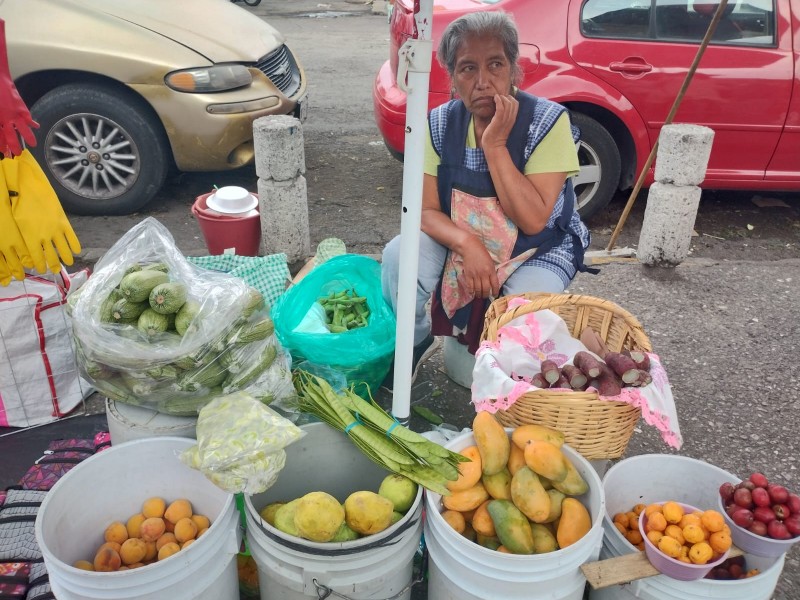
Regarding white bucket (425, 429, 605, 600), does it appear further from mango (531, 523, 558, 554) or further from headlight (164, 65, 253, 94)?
headlight (164, 65, 253, 94)

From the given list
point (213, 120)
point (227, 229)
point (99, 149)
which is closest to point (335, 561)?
point (227, 229)

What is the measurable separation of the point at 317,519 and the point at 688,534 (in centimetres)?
108

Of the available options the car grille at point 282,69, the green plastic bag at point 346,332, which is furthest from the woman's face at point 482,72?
the car grille at point 282,69

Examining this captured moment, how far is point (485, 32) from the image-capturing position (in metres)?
2.61

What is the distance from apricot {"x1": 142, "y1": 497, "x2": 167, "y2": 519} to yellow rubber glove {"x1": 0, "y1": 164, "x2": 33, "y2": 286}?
1133 mm

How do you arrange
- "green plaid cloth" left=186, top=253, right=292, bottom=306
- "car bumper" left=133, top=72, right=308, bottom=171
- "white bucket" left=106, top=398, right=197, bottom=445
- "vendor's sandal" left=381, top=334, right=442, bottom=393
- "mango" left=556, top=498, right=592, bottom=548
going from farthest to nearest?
"car bumper" left=133, top=72, right=308, bottom=171 → "green plaid cloth" left=186, top=253, right=292, bottom=306 → "vendor's sandal" left=381, top=334, right=442, bottom=393 → "white bucket" left=106, top=398, right=197, bottom=445 → "mango" left=556, top=498, right=592, bottom=548

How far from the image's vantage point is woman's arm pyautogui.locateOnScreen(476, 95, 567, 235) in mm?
2625

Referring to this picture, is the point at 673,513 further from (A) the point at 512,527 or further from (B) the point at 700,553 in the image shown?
(A) the point at 512,527

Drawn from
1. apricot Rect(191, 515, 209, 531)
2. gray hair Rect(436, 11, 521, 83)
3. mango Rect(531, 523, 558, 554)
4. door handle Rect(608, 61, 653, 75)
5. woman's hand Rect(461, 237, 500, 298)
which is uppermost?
gray hair Rect(436, 11, 521, 83)

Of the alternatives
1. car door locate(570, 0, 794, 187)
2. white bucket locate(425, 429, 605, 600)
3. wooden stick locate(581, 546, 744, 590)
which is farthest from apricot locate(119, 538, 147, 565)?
car door locate(570, 0, 794, 187)

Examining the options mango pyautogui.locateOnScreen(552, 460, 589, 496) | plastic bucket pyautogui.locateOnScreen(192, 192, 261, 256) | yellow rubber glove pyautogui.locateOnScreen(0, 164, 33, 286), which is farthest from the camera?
plastic bucket pyautogui.locateOnScreen(192, 192, 261, 256)

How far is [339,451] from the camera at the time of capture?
2.32 meters

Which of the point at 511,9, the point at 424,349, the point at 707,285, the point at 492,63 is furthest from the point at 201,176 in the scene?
the point at 707,285

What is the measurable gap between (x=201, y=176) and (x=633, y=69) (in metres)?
3.59
